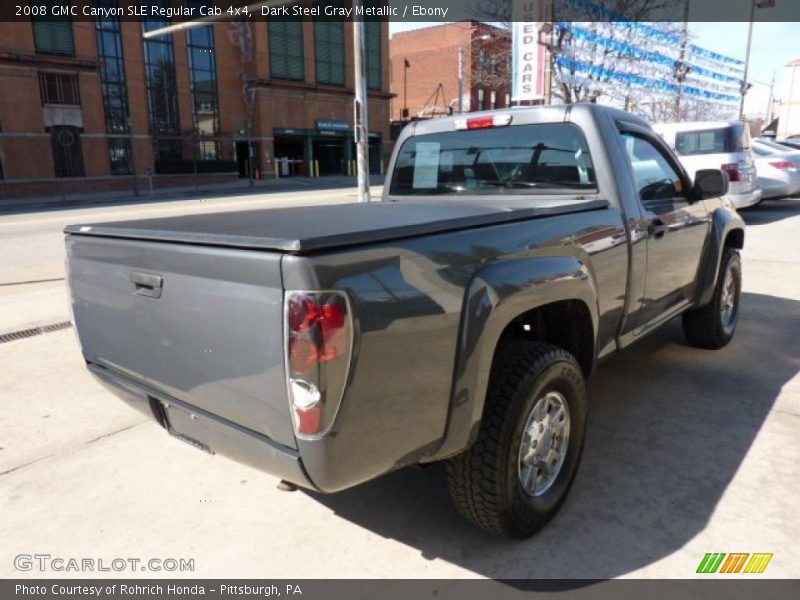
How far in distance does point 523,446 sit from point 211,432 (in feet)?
4.28

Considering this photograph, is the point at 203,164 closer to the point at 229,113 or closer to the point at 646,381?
the point at 229,113

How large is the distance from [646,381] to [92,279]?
3730 mm

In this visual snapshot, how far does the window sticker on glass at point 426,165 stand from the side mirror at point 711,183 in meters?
1.77

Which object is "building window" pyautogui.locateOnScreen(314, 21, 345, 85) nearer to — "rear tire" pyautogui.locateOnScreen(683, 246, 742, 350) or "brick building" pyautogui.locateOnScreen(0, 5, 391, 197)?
"brick building" pyautogui.locateOnScreen(0, 5, 391, 197)

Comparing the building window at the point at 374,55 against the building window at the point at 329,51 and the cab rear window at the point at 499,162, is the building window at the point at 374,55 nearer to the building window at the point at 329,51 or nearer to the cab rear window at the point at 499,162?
the building window at the point at 329,51

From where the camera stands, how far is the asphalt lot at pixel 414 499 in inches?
104

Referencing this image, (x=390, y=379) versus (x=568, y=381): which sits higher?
(x=390, y=379)

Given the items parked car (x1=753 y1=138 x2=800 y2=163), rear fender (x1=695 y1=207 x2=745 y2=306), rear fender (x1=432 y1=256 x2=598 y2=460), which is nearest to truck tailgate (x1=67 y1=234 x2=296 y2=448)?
rear fender (x1=432 y1=256 x2=598 y2=460)

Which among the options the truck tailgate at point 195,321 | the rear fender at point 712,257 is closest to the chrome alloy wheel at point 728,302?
the rear fender at point 712,257

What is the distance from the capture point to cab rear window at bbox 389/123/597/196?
3.61 meters

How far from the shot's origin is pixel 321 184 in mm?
36531

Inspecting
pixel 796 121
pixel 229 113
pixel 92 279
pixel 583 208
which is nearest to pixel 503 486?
pixel 583 208

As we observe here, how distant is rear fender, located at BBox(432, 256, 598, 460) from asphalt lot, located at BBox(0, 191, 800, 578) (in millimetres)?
704

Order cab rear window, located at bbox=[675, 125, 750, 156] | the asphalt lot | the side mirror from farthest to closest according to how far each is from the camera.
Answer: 1. cab rear window, located at bbox=[675, 125, 750, 156]
2. the side mirror
3. the asphalt lot
